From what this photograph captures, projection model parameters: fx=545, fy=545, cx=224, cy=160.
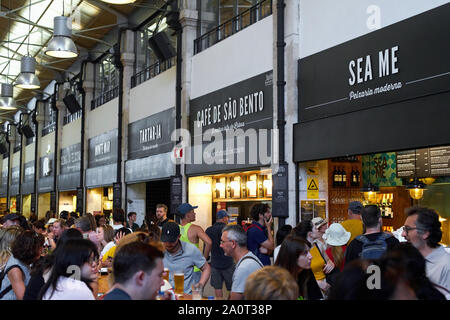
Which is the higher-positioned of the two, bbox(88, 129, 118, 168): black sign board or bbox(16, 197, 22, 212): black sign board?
bbox(88, 129, 118, 168): black sign board

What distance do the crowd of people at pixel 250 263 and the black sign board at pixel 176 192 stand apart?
4578 mm

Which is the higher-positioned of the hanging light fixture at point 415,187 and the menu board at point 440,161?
the menu board at point 440,161

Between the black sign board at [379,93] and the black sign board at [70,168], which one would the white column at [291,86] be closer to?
the black sign board at [379,93]

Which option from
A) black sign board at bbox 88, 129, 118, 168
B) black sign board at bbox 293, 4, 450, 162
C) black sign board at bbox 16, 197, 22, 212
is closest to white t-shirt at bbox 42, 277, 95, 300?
black sign board at bbox 293, 4, 450, 162

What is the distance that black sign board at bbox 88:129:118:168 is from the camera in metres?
16.6

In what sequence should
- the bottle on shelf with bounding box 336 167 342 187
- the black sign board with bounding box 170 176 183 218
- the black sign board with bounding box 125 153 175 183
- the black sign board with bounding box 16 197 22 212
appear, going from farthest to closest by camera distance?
the black sign board with bounding box 16 197 22 212 → the black sign board with bounding box 125 153 175 183 → the black sign board with bounding box 170 176 183 218 → the bottle on shelf with bounding box 336 167 342 187

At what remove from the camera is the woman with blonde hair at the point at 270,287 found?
7.78 ft

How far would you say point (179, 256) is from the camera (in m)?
5.23

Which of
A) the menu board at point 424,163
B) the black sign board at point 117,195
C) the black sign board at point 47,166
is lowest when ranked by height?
the black sign board at point 117,195

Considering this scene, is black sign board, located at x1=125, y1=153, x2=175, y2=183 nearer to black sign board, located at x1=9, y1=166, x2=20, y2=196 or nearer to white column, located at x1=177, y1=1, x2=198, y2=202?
white column, located at x1=177, y1=1, x2=198, y2=202

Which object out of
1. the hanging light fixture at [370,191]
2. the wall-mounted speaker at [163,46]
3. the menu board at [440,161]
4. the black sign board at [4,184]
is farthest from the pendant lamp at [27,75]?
the black sign board at [4,184]

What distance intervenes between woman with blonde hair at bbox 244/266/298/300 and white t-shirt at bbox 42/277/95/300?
1192mm
